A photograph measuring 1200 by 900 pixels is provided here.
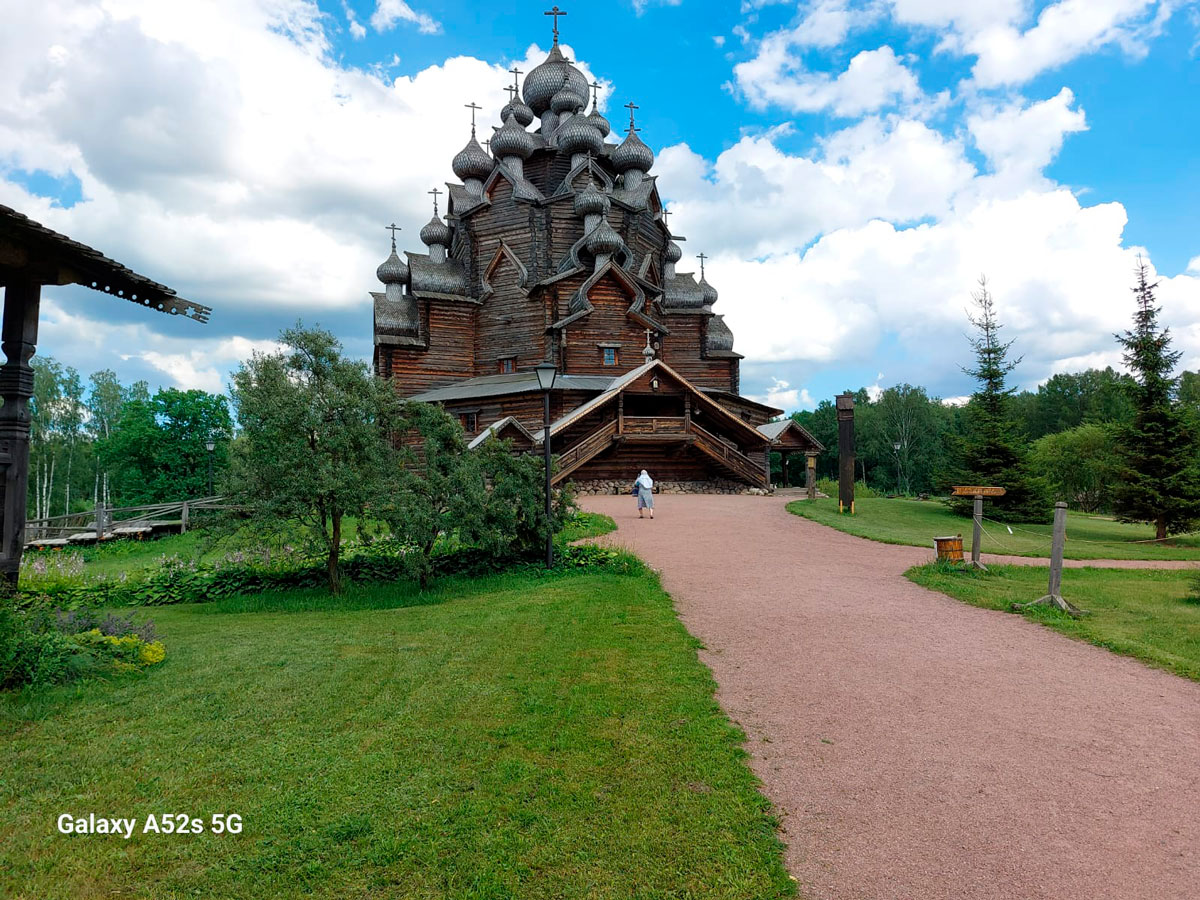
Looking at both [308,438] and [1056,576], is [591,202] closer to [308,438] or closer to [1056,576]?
[308,438]

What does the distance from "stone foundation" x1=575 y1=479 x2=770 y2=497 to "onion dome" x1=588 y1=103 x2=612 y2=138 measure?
21432 millimetres

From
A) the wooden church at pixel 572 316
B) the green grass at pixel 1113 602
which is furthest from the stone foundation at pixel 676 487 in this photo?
the green grass at pixel 1113 602

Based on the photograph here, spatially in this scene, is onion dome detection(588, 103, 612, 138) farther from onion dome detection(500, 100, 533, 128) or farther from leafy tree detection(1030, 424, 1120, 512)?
leafy tree detection(1030, 424, 1120, 512)

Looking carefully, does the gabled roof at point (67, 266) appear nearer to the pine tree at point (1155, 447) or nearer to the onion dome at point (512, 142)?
the pine tree at point (1155, 447)

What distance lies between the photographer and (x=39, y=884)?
9.77 ft

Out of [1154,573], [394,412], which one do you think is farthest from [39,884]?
[1154,573]

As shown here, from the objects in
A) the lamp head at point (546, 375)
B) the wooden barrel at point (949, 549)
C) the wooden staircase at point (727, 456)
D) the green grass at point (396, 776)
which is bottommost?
the green grass at point (396, 776)

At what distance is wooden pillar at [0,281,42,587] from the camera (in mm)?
6613

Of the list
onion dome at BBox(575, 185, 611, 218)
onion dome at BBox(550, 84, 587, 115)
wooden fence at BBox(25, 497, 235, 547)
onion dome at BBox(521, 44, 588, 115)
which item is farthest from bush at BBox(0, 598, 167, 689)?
onion dome at BBox(521, 44, 588, 115)

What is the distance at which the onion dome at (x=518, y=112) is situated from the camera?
38.4 meters

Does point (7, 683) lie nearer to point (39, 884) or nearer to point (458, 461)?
point (39, 884)

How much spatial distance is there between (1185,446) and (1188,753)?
68.8 feet

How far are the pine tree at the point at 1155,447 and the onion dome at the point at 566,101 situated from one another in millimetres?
28963

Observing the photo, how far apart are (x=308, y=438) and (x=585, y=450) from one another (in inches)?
594
